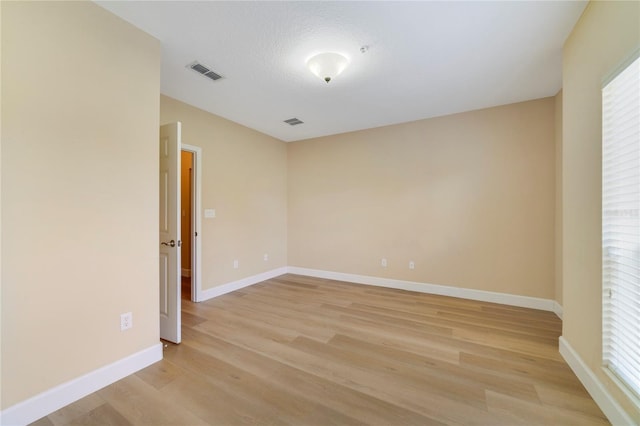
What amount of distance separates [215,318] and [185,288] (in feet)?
5.16

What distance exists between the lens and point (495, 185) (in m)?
3.54

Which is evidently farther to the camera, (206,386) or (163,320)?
(163,320)

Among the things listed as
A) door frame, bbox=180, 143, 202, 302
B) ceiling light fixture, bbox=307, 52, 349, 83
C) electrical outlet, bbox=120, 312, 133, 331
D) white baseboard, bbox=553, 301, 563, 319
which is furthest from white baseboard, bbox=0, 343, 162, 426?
white baseboard, bbox=553, 301, 563, 319

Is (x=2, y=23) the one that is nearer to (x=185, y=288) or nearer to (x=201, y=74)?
(x=201, y=74)

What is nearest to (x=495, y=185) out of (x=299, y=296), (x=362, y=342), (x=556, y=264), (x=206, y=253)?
(x=556, y=264)

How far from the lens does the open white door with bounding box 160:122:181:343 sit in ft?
7.95

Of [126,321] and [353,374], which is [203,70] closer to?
[126,321]

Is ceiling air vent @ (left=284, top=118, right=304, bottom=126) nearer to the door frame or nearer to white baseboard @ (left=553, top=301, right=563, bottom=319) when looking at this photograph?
the door frame

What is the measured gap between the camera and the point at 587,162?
5.94 ft

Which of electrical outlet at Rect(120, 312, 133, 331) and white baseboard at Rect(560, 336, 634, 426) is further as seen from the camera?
electrical outlet at Rect(120, 312, 133, 331)

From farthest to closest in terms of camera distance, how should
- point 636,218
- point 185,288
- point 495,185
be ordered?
point 185,288 < point 495,185 < point 636,218

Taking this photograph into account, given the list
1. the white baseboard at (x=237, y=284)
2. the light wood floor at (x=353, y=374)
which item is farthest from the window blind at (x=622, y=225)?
the white baseboard at (x=237, y=284)

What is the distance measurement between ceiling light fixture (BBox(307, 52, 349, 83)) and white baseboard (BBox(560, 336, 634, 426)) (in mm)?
3061

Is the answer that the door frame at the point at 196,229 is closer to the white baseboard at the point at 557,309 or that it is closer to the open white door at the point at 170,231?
the open white door at the point at 170,231
